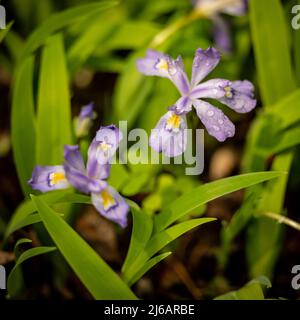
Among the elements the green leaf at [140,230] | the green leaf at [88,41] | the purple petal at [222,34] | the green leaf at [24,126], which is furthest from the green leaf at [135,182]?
the purple petal at [222,34]

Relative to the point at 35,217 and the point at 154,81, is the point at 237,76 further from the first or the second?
the point at 35,217

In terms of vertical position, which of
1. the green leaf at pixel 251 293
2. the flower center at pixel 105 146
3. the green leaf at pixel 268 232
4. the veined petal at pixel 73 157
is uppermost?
the flower center at pixel 105 146

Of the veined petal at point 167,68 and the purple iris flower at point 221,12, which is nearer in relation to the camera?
the veined petal at point 167,68

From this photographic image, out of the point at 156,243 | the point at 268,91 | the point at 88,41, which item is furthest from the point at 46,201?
the point at 268,91

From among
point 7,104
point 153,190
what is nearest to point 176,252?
point 153,190

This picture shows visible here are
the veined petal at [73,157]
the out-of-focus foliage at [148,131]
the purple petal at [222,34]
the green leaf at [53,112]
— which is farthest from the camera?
the purple petal at [222,34]

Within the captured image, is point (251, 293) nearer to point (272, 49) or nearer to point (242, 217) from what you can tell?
point (242, 217)

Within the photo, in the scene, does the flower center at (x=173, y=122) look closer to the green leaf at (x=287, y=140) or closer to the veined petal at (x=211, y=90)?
the veined petal at (x=211, y=90)
